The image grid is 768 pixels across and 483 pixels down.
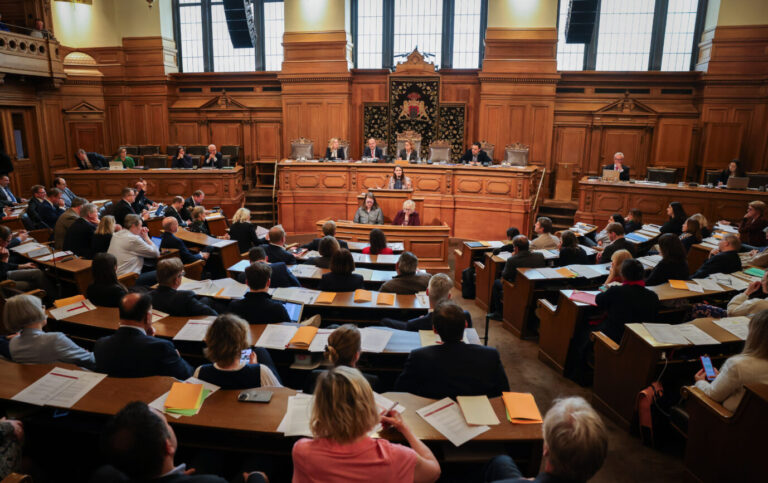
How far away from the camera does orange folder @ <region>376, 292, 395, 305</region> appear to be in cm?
424

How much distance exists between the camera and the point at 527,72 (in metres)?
11.5

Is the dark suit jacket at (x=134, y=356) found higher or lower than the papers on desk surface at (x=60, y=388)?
higher

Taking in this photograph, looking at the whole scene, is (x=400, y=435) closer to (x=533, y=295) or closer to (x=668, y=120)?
(x=533, y=295)

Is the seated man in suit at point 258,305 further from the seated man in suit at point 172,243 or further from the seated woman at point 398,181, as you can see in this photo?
the seated woman at point 398,181

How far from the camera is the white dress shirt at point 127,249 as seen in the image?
552 centimetres

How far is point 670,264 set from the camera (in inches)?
196

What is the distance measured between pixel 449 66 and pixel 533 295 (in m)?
8.94

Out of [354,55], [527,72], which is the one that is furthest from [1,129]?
[527,72]

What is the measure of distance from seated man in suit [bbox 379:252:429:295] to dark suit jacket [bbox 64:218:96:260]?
389cm

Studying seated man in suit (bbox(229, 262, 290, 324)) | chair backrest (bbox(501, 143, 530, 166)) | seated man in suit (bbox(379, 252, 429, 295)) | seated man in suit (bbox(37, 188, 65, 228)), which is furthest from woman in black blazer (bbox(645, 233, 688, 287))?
seated man in suit (bbox(37, 188, 65, 228))

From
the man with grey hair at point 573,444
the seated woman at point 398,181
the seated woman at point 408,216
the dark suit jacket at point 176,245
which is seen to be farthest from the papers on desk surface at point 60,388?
the seated woman at point 398,181

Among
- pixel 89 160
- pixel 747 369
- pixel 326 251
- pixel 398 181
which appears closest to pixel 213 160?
pixel 89 160

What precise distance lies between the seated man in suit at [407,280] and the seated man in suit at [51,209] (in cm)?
590

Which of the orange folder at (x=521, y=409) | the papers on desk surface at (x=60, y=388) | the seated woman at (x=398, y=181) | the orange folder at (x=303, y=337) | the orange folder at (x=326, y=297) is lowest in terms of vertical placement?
the papers on desk surface at (x=60, y=388)
